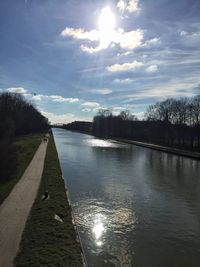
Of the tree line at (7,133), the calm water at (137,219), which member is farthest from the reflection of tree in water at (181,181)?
the tree line at (7,133)

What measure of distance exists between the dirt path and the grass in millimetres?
191

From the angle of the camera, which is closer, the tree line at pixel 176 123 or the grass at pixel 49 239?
the grass at pixel 49 239

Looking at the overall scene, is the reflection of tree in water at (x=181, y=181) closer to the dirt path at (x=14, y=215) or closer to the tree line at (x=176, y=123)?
the dirt path at (x=14, y=215)

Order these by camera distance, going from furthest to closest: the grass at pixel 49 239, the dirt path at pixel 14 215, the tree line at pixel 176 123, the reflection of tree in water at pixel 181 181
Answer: the tree line at pixel 176 123
the reflection of tree in water at pixel 181 181
the dirt path at pixel 14 215
the grass at pixel 49 239

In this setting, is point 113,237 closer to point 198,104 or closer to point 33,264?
point 33,264

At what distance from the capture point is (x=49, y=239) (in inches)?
402

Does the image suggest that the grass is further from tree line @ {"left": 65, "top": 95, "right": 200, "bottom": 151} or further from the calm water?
tree line @ {"left": 65, "top": 95, "right": 200, "bottom": 151}

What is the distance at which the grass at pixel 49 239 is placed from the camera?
8.62 metres

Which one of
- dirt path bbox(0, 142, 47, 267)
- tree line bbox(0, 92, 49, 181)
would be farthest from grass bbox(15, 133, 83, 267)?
tree line bbox(0, 92, 49, 181)

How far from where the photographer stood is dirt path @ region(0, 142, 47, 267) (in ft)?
29.2

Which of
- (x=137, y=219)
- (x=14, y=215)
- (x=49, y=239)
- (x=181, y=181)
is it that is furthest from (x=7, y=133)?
(x=49, y=239)

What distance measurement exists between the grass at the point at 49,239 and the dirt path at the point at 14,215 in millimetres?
191

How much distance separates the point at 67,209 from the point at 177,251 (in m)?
4.61

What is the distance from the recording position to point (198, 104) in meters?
63.4
